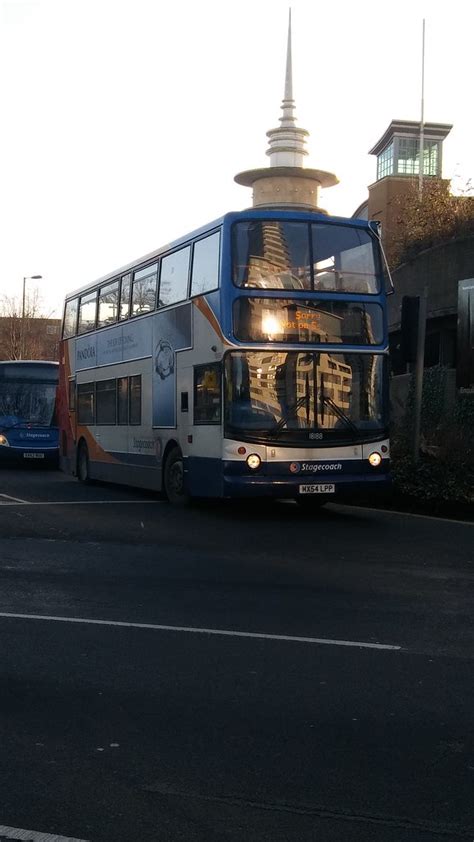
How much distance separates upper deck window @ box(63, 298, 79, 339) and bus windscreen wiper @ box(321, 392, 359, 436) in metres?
9.29

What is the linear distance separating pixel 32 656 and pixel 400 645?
95.7 inches

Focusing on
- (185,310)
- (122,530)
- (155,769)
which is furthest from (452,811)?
(185,310)

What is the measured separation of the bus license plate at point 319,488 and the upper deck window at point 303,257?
2.69 meters

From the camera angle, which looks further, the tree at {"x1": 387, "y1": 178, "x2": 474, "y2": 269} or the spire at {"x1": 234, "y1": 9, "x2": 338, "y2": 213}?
Answer: the spire at {"x1": 234, "y1": 9, "x2": 338, "y2": 213}

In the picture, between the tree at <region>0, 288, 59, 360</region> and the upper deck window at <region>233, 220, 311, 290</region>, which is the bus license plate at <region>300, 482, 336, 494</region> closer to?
the upper deck window at <region>233, 220, 311, 290</region>

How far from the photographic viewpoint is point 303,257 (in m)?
14.5

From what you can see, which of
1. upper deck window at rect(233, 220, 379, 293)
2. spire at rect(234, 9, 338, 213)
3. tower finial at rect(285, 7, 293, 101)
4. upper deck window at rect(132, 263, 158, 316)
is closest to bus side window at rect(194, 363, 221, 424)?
upper deck window at rect(233, 220, 379, 293)

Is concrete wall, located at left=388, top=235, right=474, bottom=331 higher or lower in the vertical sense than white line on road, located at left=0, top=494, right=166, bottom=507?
higher

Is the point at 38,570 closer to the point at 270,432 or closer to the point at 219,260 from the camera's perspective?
the point at 270,432

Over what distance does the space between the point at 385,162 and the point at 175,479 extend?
1737 inches

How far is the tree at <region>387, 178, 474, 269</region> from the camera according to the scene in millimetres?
27469

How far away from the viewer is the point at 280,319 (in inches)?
562

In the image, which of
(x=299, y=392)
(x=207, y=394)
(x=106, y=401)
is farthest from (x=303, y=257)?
(x=106, y=401)

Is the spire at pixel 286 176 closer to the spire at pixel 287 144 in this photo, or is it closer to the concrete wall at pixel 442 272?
the spire at pixel 287 144
